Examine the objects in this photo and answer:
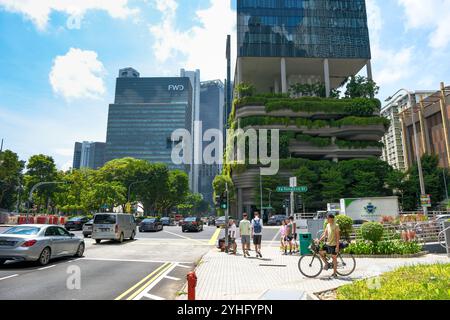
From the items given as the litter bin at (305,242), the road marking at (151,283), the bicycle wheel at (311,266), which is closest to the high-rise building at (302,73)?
the litter bin at (305,242)

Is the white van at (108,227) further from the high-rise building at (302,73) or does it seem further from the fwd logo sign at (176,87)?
the fwd logo sign at (176,87)

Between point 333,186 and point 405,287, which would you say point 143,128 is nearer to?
point 333,186

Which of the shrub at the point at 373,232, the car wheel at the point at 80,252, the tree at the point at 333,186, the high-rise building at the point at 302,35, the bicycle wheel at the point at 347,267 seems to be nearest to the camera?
the bicycle wheel at the point at 347,267

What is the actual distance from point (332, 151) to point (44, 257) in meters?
60.0

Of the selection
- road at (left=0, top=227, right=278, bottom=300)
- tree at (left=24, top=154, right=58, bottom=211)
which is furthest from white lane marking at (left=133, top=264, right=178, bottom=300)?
tree at (left=24, top=154, right=58, bottom=211)

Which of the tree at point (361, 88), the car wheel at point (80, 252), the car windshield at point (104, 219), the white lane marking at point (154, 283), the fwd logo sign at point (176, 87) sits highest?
the fwd logo sign at point (176, 87)

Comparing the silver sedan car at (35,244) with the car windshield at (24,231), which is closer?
the silver sedan car at (35,244)

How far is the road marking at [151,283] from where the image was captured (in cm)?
716

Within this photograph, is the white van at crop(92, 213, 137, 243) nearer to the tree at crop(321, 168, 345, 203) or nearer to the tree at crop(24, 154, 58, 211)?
the tree at crop(24, 154, 58, 211)

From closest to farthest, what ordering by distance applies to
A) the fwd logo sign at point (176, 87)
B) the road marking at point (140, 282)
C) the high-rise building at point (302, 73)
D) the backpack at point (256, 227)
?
the road marking at point (140, 282) → the backpack at point (256, 227) → the high-rise building at point (302, 73) → the fwd logo sign at point (176, 87)

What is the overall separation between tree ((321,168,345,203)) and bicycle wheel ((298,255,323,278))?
1900 inches

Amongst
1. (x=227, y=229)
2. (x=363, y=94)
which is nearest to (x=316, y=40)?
(x=363, y=94)

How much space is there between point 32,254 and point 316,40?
237ft

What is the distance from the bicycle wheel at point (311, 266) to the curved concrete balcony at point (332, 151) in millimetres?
55015
